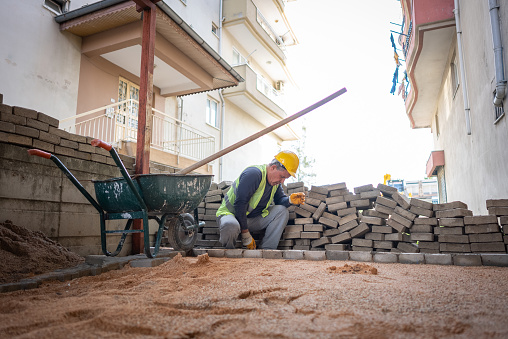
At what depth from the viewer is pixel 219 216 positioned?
5066mm

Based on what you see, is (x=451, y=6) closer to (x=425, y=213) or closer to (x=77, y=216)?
(x=425, y=213)

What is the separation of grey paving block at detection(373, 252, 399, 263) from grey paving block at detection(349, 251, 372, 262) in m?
0.06

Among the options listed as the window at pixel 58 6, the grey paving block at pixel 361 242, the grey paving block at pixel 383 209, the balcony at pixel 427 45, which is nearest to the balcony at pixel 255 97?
the balcony at pixel 427 45

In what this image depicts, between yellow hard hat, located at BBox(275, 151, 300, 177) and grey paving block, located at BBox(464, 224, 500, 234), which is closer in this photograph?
grey paving block, located at BBox(464, 224, 500, 234)

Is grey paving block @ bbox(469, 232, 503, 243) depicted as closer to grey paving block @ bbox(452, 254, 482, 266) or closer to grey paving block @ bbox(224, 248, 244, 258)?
grey paving block @ bbox(452, 254, 482, 266)

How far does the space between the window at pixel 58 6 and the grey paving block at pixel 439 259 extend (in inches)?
361

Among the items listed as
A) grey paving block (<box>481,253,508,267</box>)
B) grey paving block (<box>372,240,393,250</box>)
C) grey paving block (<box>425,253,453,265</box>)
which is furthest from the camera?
grey paving block (<box>372,240,393,250</box>)

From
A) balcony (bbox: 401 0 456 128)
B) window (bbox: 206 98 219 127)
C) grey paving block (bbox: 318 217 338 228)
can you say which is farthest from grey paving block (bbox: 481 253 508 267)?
window (bbox: 206 98 219 127)

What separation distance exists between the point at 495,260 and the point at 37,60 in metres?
9.03

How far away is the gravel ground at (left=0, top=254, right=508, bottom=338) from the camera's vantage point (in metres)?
1.39

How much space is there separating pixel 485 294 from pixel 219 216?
11.7 feet

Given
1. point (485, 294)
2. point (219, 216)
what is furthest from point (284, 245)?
point (485, 294)

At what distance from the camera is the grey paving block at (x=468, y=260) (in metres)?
3.48

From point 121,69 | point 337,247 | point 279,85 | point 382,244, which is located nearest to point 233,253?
point 337,247
